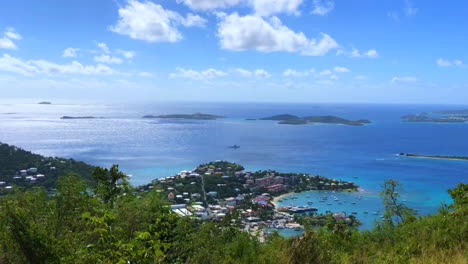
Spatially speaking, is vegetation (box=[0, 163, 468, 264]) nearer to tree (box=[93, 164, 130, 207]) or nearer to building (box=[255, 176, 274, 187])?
tree (box=[93, 164, 130, 207])

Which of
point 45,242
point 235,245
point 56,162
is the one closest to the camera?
point 45,242

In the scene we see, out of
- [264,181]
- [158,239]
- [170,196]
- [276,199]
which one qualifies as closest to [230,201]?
[276,199]

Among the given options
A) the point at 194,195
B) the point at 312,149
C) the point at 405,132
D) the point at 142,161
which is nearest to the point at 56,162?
the point at 194,195

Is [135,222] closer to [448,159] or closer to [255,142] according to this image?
[448,159]

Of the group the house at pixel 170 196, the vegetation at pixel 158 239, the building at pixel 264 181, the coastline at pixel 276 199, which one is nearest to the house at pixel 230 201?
the coastline at pixel 276 199

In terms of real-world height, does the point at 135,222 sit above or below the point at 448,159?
above

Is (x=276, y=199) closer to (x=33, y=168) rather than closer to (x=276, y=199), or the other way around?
(x=276, y=199)

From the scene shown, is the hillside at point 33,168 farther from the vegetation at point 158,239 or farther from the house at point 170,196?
the vegetation at point 158,239
